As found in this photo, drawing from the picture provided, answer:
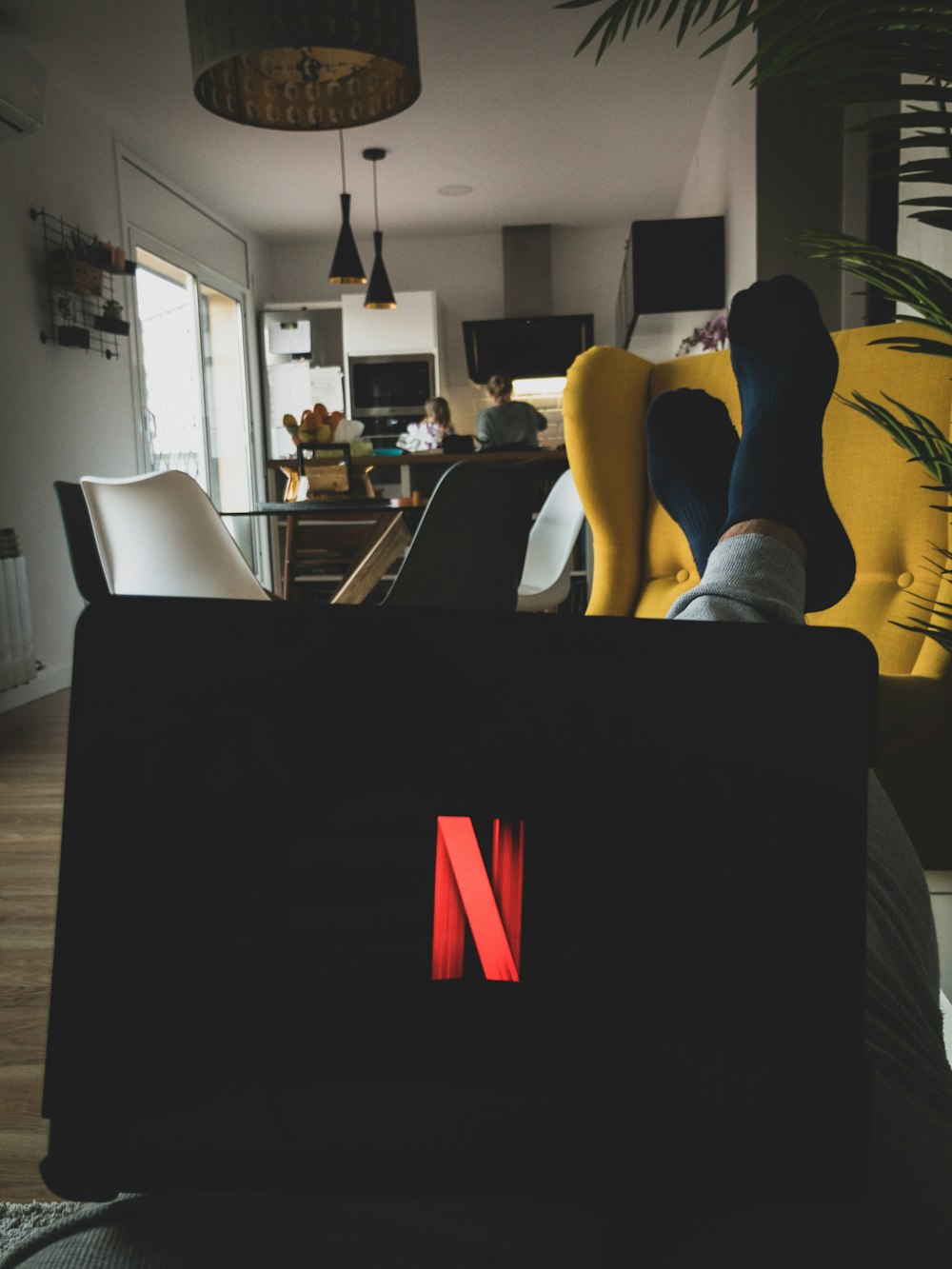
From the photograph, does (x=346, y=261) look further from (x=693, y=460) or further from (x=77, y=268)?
(x=693, y=460)

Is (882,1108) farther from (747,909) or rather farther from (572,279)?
(572,279)

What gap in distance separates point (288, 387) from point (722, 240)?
12.6 feet

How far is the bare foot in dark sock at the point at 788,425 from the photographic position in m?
0.96

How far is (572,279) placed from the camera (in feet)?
23.5

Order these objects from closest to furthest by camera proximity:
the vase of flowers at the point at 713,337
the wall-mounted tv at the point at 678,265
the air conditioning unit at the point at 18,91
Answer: the air conditioning unit at the point at 18,91 < the vase of flowers at the point at 713,337 < the wall-mounted tv at the point at 678,265

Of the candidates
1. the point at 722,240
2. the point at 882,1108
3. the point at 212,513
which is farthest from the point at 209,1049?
the point at 722,240

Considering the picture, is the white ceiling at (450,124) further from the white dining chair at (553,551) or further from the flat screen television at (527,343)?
the white dining chair at (553,551)

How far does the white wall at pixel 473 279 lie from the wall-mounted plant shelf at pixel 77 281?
2985mm

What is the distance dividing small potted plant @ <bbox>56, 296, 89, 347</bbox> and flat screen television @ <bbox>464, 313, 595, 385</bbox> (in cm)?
329

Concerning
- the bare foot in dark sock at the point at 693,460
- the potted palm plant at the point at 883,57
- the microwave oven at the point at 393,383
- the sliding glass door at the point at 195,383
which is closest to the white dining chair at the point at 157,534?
the bare foot in dark sock at the point at 693,460

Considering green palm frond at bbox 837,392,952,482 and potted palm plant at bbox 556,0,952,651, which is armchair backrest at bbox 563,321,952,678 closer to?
green palm frond at bbox 837,392,952,482

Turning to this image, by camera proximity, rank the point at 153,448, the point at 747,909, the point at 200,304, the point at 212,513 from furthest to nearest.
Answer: the point at 200,304, the point at 153,448, the point at 212,513, the point at 747,909

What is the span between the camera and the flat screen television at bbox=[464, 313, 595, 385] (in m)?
6.90

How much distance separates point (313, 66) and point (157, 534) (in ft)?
3.77
